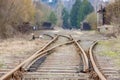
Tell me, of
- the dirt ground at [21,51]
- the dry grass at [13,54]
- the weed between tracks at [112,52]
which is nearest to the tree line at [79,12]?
the dirt ground at [21,51]

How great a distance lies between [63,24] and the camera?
149m

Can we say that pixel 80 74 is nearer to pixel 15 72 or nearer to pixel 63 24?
pixel 15 72

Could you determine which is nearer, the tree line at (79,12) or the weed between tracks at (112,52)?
the weed between tracks at (112,52)

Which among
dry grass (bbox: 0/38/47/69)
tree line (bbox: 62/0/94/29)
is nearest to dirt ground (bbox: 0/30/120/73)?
dry grass (bbox: 0/38/47/69)

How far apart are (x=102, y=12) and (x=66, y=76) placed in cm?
4928

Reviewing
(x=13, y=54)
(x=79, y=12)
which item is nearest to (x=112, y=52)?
(x=13, y=54)

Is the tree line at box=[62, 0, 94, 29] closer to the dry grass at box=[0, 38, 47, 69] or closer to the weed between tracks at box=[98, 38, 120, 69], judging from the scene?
the weed between tracks at box=[98, 38, 120, 69]

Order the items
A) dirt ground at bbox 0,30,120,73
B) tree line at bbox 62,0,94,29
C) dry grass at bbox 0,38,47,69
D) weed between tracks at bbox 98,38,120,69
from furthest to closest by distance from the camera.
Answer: tree line at bbox 62,0,94,29 < weed between tracks at bbox 98,38,120,69 < dirt ground at bbox 0,30,120,73 < dry grass at bbox 0,38,47,69

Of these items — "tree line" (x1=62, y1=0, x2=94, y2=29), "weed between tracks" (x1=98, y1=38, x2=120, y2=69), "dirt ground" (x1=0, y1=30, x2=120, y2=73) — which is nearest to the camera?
"dirt ground" (x1=0, y1=30, x2=120, y2=73)

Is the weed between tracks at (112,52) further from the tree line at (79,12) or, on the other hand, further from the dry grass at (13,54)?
the tree line at (79,12)

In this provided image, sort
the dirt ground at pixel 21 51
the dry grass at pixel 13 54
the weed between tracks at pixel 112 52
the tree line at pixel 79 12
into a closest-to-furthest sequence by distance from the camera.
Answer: the dry grass at pixel 13 54 → the dirt ground at pixel 21 51 → the weed between tracks at pixel 112 52 → the tree line at pixel 79 12

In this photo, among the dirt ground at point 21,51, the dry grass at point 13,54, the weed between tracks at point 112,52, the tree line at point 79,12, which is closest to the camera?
the dry grass at point 13,54

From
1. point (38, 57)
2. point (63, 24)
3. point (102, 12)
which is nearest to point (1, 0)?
point (38, 57)

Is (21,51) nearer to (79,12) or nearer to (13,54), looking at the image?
(13,54)
